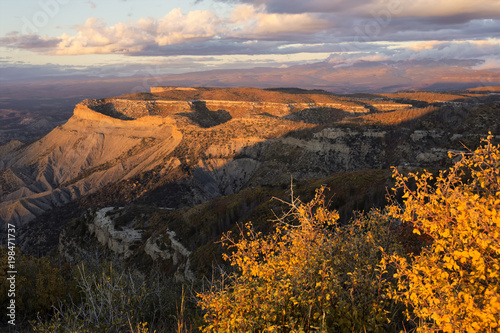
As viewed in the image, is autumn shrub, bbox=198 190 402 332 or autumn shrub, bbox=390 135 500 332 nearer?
autumn shrub, bbox=390 135 500 332

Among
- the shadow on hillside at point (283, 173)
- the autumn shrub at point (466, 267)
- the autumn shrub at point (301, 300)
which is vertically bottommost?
the shadow on hillside at point (283, 173)

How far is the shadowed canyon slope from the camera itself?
63.2 meters

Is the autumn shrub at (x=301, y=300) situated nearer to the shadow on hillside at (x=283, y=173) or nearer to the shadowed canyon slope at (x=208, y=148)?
the shadow on hillside at (x=283, y=173)

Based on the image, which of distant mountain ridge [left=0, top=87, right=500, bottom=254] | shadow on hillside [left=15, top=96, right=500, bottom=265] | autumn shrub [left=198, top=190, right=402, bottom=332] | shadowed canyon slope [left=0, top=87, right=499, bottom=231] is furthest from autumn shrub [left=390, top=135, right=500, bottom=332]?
shadowed canyon slope [left=0, top=87, right=499, bottom=231]

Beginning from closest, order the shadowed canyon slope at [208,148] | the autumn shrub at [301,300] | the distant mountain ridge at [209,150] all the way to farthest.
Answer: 1. the autumn shrub at [301,300]
2. the distant mountain ridge at [209,150]
3. the shadowed canyon slope at [208,148]

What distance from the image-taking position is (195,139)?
90.3m

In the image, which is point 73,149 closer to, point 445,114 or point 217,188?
point 217,188

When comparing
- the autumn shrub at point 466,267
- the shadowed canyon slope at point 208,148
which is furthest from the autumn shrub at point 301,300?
the shadowed canyon slope at point 208,148

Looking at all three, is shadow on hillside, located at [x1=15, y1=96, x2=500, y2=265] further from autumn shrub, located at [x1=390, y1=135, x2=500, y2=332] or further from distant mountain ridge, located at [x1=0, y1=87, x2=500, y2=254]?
autumn shrub, located at [x1=390, y1=135, x2=500, y2=332]

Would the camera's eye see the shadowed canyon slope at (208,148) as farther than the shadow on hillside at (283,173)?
Yes

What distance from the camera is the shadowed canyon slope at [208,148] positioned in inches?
2489

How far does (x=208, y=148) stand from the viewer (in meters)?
85.4

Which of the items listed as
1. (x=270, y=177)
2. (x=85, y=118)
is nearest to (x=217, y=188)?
(x=270, y=177)

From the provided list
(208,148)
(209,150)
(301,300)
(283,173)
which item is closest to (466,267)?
(301,300)
